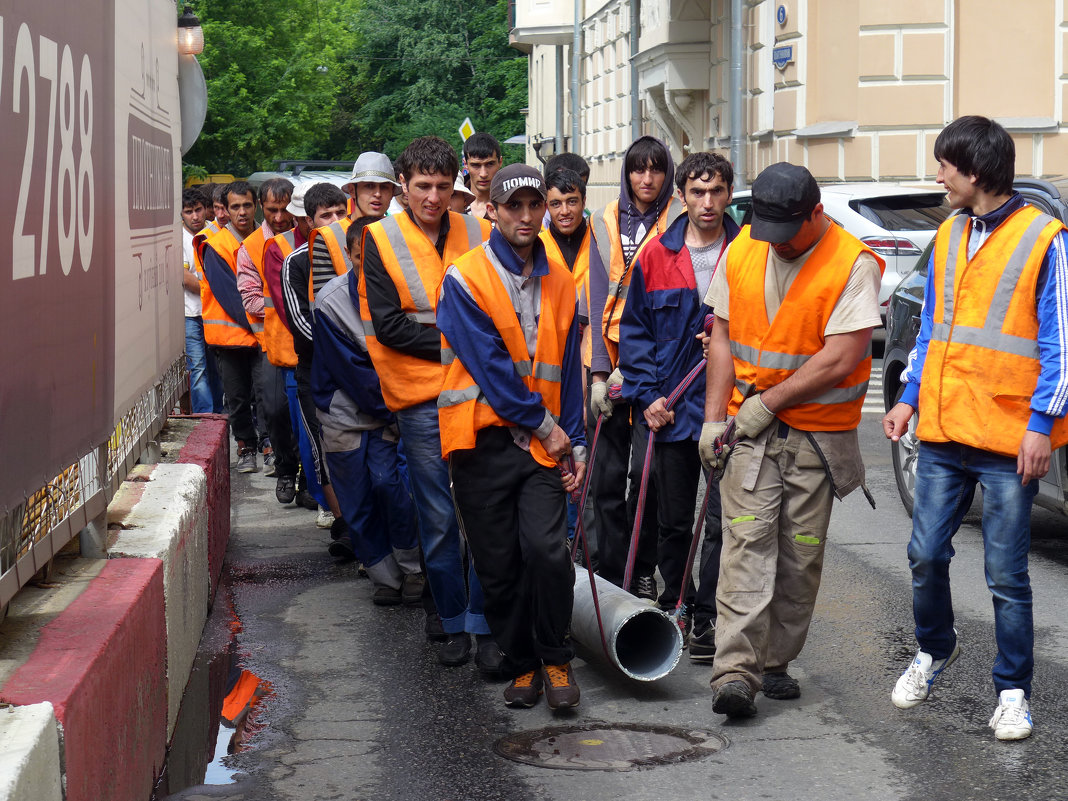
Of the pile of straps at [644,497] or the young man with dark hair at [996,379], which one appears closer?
the young man with dark hair at [996,379]

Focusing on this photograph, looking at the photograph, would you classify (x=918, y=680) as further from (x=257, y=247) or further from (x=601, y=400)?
(x=257, y=247)

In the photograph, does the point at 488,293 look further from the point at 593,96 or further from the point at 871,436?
the point at 593,96

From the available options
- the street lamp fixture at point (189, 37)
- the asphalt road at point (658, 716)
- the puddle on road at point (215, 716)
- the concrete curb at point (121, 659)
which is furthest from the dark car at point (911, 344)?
the street lamp fixture at point (189, 37)

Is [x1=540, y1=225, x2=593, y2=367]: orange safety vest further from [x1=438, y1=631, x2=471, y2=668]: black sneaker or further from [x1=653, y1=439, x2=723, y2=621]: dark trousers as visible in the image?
[x1=438, y1=631, x2=471, y2=668]: black sneaker

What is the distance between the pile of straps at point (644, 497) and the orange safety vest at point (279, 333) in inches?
104

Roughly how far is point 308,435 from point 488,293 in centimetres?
308

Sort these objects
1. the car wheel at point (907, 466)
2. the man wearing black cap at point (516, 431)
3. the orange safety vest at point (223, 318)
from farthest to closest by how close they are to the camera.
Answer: the orange safety vest at point (223, 318) < the car wheel at point (907, 466) < the man wearing black cap at point (516, 431)

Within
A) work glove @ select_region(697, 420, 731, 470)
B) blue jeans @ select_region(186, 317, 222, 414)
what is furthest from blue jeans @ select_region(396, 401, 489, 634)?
blue jeans @ select_region(186, 317, 222, 414)

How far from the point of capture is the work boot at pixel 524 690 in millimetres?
5438

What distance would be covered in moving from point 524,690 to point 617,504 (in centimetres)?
145

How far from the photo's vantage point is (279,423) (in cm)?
998

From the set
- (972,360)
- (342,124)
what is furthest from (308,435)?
(342,124)

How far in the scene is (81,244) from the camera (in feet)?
13.1

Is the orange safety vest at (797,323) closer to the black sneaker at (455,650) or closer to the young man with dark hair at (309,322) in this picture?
the black sneaker at (455,650)
